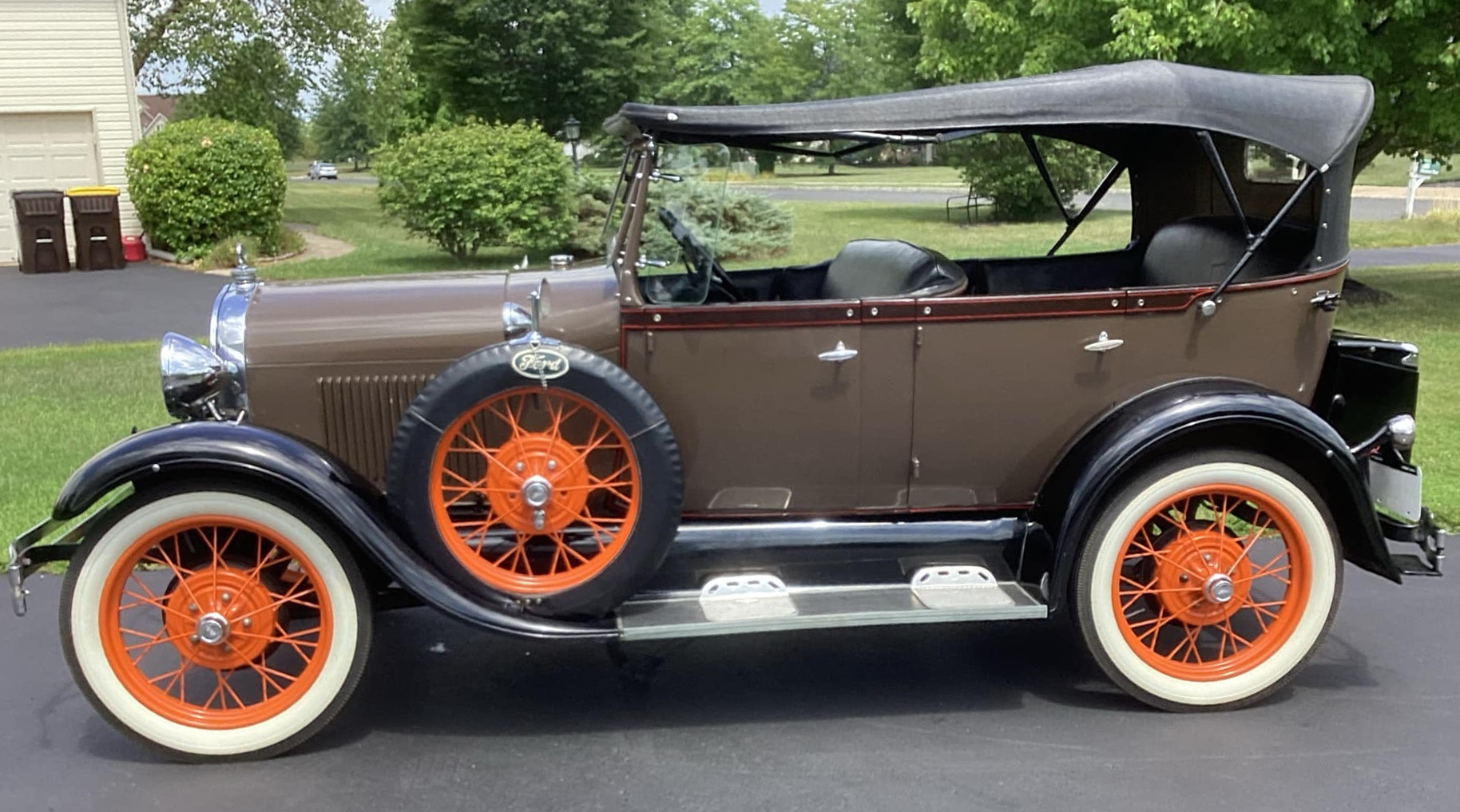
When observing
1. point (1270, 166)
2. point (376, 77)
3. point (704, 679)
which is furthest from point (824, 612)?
point (376, 77)

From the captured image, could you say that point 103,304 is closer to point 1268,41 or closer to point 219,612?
point 219,612

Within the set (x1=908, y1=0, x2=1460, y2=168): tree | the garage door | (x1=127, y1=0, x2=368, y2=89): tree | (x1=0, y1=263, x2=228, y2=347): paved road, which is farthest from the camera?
(x1=127, y1=0, x2=368, y2=89): tree

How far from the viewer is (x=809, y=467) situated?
378 cm

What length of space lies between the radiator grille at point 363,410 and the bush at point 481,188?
12.7 meters

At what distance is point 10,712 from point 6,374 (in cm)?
652

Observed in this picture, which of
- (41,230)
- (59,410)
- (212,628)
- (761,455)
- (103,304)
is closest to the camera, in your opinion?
(212,628)

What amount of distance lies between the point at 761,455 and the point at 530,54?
24.9 metres

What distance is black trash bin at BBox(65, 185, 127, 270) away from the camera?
16359 mm

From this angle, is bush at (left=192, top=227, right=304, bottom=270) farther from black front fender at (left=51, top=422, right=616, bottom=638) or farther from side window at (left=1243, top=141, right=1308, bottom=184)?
side window at (left=1243, top=141, right=1308, bottom=184)

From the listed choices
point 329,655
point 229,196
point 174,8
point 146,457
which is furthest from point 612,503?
point 174,8

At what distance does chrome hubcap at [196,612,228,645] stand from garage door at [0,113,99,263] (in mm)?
15859

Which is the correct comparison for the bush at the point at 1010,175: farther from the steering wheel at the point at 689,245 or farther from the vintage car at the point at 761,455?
the steering wheel at the point at 689,245

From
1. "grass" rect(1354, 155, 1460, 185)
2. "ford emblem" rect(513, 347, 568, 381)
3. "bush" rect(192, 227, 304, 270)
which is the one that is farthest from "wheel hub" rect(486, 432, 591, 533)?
"grass" rect(1354, 155, 1460, 185)

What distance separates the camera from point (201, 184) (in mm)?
16891
